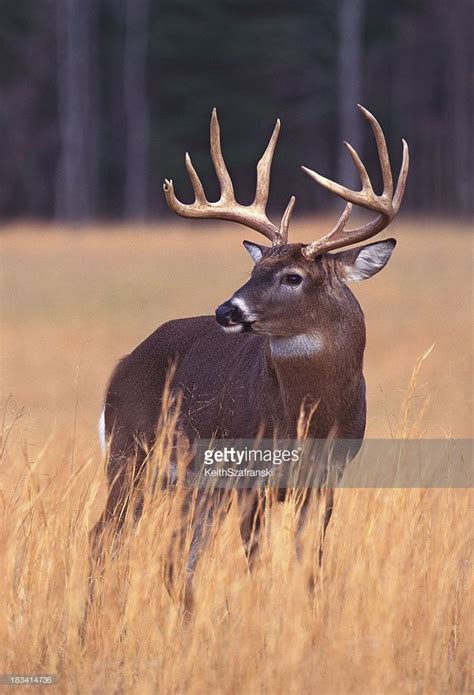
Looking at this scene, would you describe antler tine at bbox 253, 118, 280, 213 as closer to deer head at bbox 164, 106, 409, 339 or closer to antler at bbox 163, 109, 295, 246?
antler at bbox 163, 109, 295, 246

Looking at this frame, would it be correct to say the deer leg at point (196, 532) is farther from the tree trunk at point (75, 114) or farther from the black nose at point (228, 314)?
the tree trunk at point (75, 114)

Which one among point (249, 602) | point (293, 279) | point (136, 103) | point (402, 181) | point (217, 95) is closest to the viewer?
point (249, 602)

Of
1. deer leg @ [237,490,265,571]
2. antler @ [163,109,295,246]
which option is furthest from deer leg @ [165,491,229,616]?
antler @ [163,109,295,246]

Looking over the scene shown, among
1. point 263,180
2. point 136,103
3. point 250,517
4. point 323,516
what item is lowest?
point 250,517

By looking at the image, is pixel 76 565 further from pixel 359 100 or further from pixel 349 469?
pixel 359 100

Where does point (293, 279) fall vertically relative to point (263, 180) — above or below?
below

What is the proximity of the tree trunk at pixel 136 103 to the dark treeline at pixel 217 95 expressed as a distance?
35mm

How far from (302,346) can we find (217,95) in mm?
32211

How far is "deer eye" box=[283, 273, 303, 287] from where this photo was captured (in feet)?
18.3

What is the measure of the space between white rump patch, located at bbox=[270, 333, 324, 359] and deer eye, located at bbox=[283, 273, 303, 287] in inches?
7.6

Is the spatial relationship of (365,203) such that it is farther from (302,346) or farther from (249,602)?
(249,602)

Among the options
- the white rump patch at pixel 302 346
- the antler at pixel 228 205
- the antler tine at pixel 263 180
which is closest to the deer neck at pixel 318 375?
the white rump patch at pixel 302 346

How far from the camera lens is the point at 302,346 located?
5609 millimetres

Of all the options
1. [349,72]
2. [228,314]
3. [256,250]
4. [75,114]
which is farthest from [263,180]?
[75,114]
